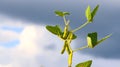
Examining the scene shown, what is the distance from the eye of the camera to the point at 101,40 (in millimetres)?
6406

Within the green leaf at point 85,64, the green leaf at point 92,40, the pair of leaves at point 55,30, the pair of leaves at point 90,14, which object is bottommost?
the green leaf at point 85,64

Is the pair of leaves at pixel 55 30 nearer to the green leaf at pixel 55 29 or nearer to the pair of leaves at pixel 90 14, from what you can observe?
the green leaf at pixel 55 29

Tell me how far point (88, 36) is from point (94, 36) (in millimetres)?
42

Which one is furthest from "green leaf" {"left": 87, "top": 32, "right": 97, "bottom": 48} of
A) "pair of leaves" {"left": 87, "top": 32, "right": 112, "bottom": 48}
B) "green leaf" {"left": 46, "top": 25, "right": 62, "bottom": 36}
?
"green leaf" {"left": 46, "top": 25, "right": 62, "bottom": 36}

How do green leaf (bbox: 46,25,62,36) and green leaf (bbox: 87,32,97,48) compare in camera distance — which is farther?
green leaf (bbox: 46,25,62,36)

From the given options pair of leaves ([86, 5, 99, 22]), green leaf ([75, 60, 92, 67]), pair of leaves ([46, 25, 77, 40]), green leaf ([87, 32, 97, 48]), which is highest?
pair of leaves ([86, 5, 99, 22])

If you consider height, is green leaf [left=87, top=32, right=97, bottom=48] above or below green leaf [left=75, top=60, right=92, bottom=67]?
above

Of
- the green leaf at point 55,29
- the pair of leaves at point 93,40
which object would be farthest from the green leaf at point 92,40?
the green leaf at point 55,29

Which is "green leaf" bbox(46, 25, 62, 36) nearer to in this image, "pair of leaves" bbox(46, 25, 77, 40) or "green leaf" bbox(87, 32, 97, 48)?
"pair of leaves" bbox(46, 25, 77, 40)

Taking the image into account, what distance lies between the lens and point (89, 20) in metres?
6.44

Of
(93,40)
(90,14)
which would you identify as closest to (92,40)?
(93,40)

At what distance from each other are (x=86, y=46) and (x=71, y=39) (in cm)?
10

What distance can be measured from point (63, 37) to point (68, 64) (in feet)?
0.64

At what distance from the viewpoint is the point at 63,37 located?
21.1 feet
